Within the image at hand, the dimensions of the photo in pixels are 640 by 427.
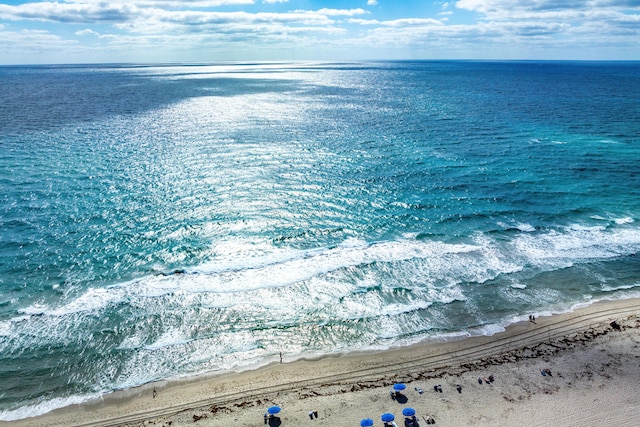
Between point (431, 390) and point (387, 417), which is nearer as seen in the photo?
point (387, 417)

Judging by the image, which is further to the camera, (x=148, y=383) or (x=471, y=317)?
(x=471, y=317)

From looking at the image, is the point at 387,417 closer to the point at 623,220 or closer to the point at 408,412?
the point at 408,412

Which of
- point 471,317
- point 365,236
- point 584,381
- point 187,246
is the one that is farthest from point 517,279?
point 187,246

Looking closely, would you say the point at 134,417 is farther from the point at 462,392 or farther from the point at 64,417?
the point at 462,392

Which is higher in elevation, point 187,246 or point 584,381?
point 187,246

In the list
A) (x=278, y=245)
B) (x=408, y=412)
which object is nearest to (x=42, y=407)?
(x=408, y=412)

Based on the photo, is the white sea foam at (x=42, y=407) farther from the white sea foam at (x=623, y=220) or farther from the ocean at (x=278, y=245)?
the white sea foam at (x=623, y=220)

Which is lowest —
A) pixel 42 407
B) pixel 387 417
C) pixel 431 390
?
pixel 431 390
